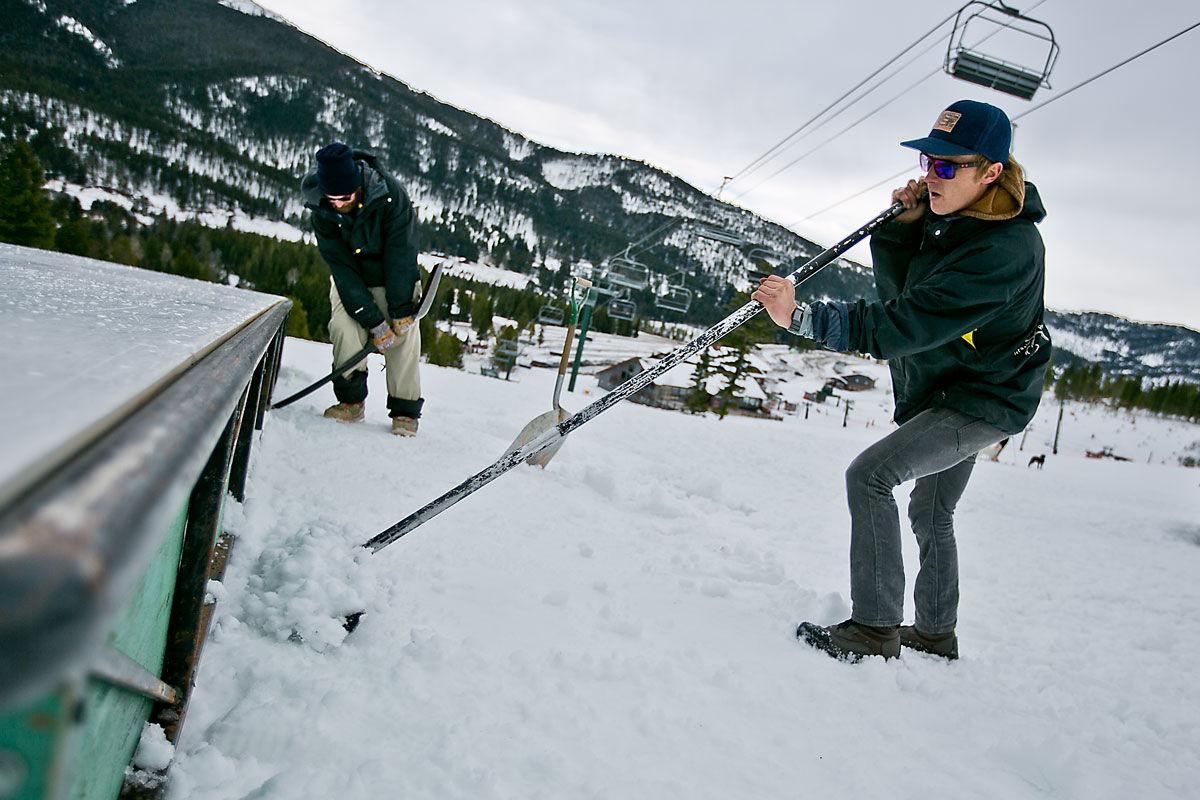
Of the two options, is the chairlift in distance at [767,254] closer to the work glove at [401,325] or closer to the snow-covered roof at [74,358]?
the work glove at [401,325]

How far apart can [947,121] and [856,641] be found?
1.98 meters

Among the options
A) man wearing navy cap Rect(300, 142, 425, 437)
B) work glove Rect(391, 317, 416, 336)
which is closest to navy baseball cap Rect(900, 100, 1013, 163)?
man wearing navy cap Rect(300, 142, 425, 437)

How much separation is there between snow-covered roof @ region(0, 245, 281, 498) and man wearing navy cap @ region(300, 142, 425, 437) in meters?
2.96

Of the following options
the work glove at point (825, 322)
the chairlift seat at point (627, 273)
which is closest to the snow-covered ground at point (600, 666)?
the work glove at point (825, 322)

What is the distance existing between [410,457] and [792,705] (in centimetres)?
282

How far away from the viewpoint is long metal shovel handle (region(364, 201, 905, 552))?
2516 millimetres

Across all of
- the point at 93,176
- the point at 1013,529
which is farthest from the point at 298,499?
the point at 93,176

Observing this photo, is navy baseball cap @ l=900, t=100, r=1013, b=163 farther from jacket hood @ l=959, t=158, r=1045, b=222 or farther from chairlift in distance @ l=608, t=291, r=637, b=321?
chairlift in distance @ l=608, t=291, r=637, b=321

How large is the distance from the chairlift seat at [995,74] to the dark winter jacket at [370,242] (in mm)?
8646

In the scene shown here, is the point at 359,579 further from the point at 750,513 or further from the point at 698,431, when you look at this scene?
the point at 698,431

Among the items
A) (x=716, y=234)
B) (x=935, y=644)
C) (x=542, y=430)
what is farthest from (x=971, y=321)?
(x=716, y=234)

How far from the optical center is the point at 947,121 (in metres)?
2.43

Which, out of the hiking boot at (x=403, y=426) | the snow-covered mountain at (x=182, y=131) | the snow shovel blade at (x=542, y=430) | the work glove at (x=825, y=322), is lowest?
the hiking boot at (x=403, y=426)

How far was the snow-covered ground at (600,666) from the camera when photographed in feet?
5.16
